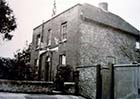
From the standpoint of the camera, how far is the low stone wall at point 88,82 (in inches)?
643

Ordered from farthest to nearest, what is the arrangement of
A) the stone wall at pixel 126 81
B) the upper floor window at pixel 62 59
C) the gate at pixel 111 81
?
the upper floor window at pixel 62 59 → the gate at pixel 111 81 → the stone wall at pixel 126 81

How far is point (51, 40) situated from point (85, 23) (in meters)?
4.67

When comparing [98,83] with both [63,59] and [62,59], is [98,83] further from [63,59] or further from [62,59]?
[62,59]

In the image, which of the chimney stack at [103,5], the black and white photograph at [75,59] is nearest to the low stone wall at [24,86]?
the black and white photograph at [75,59]

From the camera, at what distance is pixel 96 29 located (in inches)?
850

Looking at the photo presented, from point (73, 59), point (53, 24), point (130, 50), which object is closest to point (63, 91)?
point (73, 59)

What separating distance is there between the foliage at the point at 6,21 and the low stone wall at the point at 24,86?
4.58 m

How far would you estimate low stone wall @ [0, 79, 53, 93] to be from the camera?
1549 centimetres

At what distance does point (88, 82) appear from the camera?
16.9 metres

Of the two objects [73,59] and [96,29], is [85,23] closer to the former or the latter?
[96,29]

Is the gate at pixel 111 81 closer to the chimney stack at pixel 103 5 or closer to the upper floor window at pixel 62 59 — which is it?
the upper floor window at pixel 62 59

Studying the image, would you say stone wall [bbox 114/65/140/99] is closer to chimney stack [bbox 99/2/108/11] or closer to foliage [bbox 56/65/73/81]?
foliage [bbox 56/65/73/81]

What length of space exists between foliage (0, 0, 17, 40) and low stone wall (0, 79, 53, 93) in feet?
15.0

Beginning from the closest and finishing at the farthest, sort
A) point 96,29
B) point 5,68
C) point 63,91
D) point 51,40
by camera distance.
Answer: point 63,91
point 5,68
point 96,29
point 51,40
